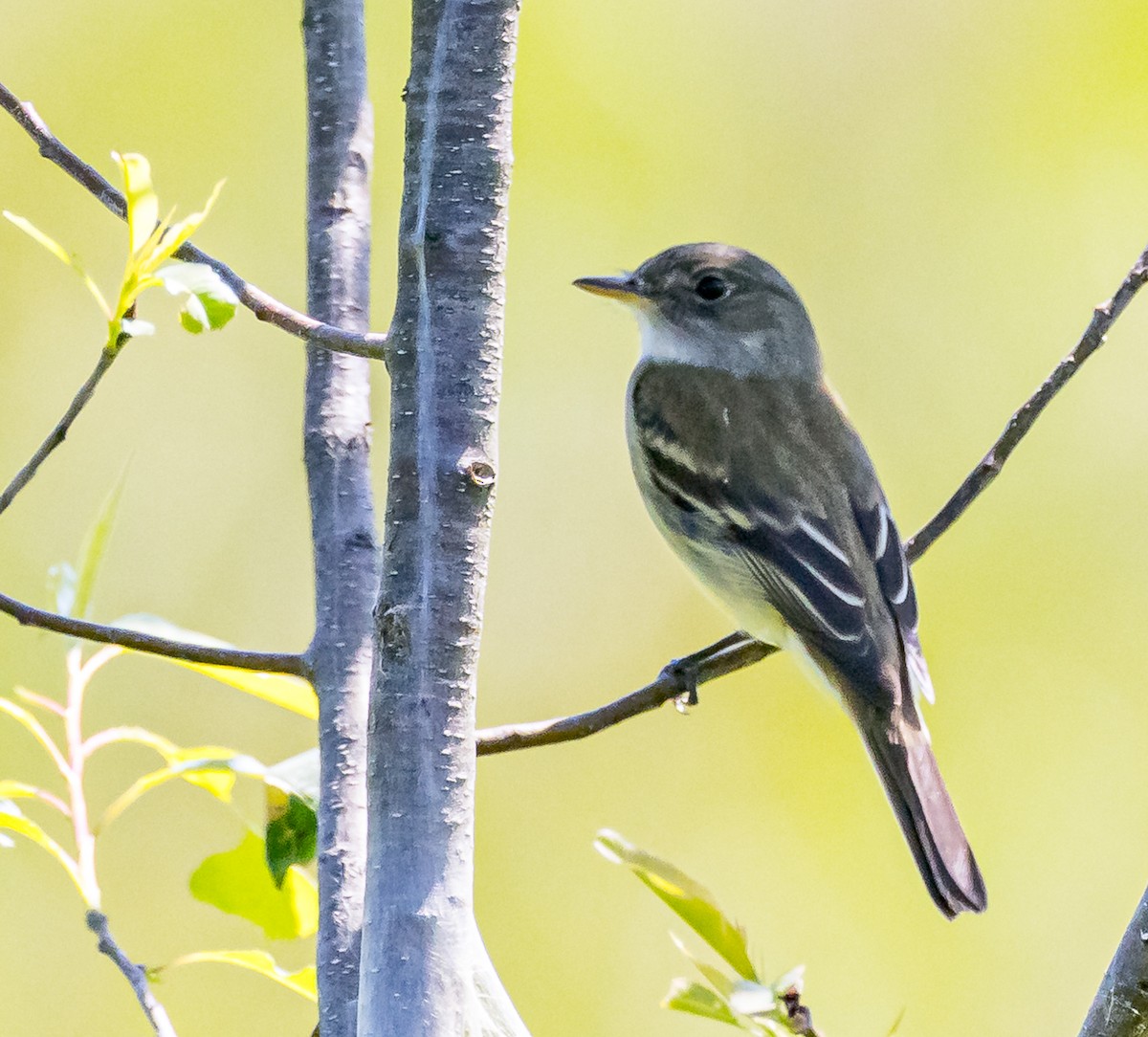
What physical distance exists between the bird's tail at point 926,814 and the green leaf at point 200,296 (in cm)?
153

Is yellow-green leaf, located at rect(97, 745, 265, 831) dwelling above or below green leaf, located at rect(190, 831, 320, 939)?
above

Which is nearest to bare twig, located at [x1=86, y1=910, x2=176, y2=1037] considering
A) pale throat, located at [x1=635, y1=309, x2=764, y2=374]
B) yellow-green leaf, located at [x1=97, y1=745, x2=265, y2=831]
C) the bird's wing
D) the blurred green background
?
yellow-green leaf, located at [x1=97, y1=745, x2=265, y2=831]

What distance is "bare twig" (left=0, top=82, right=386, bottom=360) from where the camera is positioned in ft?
4.83

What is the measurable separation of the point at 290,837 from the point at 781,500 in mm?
1703

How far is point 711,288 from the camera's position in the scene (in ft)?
11.7

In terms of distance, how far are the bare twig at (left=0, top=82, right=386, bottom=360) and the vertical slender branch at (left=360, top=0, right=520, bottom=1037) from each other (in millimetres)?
194

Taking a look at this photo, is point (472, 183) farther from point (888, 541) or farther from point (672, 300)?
point (672, 300)

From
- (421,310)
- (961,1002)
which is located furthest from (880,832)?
(421,310)

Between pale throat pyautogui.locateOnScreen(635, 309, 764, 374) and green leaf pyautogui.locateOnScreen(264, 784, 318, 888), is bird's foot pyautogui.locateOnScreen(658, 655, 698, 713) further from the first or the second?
pale throat pyautogui.locateOnScreen(635, 309, 764, 374)

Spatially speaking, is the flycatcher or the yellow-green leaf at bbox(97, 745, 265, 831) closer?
the yellow-green leaf at bbox(97, 745, 265, 831)

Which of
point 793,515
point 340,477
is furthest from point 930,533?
point 340,477

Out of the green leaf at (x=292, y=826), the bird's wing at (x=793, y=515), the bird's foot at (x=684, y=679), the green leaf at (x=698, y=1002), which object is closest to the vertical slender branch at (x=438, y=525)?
the green leaf at (x=698, y=1002)

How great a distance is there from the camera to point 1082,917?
5203 mm

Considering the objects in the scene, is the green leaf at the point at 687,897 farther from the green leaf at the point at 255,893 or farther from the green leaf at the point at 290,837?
the green leaf at the point at 255,893
